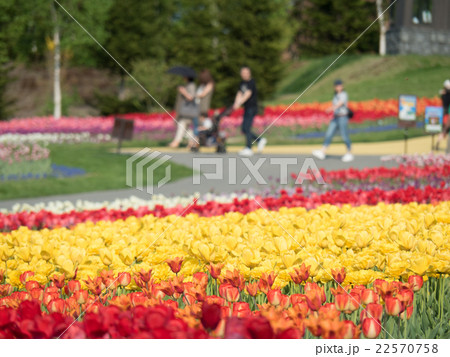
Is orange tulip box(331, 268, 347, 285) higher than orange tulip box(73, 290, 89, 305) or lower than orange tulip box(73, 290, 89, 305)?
higher

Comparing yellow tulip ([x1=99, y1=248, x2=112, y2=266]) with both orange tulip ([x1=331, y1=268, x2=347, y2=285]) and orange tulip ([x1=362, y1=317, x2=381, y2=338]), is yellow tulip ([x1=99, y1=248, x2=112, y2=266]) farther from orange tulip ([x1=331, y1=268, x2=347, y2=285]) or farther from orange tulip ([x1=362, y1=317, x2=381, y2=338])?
orange tulip ([x1=362, y1=317, x2=381, y2=338])

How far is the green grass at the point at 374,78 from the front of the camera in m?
25.6

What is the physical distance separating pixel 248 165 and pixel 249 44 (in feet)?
56.5

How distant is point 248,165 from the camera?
12.0m

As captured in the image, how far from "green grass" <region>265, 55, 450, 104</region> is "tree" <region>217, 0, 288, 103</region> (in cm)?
154

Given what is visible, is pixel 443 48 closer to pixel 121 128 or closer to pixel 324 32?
pixel 324 32

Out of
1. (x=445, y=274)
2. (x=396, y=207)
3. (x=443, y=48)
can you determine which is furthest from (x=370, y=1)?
(x=445, y=274)

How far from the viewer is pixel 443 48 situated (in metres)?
28.7

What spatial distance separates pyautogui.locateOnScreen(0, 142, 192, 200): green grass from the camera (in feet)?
31.2

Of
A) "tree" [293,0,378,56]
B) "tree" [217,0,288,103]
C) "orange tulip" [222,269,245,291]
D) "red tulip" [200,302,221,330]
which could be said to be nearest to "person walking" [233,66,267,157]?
"orange tulip" [222,269,245,291]

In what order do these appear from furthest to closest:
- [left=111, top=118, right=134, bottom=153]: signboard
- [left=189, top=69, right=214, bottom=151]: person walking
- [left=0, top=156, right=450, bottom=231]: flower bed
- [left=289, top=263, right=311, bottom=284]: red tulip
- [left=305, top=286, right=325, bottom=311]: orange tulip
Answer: [left=111, top=118, right=134, bottom=153]: signboard → [left=189, top=69, right=214, bottom=151]: person walking → [left=0, top=156, right=450, bottom=231]: flower bed → [left=289, top=263, right=311, bottom=284]: red tulip → [left=305, top=286, right=325, bottom=311]: orange tulip

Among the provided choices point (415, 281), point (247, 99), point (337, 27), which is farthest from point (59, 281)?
point (337, 27)

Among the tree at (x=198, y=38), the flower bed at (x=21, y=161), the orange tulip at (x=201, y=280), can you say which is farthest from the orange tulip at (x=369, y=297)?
the tree at (x=198, y=38)

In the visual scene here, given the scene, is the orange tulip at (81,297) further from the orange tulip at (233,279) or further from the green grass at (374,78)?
the green grass at (374,78)
